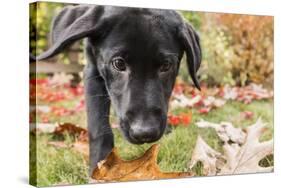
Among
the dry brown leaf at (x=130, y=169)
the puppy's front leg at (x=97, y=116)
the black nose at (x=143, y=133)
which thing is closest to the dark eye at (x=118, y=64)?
the puppy's front leg at (x=97, y=116)

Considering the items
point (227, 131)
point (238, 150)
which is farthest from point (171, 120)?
point (238, 150)

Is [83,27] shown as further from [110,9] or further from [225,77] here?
[225,77]

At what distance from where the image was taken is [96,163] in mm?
5285

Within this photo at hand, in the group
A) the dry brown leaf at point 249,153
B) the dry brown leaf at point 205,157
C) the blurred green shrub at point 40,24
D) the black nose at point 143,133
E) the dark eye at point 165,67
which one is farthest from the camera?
the dry brown leaf at point 249,153

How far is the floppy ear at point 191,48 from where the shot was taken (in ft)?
17.7

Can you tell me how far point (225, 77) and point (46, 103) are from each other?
1746mm

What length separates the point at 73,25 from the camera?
511cm

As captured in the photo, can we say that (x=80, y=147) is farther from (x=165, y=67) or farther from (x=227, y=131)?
(x=227, y=131)

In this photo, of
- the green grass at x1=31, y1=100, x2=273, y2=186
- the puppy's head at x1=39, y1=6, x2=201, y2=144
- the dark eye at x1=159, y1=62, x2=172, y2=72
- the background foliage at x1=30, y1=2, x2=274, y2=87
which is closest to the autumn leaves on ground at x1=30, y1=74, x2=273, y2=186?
the green grass at x1=31, y1=100, x2=273, y2=186

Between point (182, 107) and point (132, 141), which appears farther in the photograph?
point (182, 107)

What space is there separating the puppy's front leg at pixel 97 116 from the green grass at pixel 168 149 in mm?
82

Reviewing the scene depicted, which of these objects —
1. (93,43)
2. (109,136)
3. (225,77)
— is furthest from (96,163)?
(225,77)

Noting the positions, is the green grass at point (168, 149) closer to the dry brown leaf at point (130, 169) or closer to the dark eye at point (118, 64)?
Answer: the dry brown leaf at point (130, 169)

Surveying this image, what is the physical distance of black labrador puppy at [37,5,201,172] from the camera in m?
5.11
